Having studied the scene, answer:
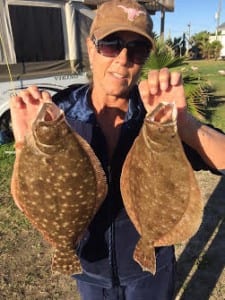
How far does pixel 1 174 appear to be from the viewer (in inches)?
278

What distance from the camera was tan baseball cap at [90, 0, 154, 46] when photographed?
6.03 ft

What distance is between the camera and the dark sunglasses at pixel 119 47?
1.88 m

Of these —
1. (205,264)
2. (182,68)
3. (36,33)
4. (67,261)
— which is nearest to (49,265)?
(205,264)

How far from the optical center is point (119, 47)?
1.88 meters

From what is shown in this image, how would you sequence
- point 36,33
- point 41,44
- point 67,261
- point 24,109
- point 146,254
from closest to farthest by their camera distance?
point 24,109, point 146,254, point 67,261, point 36,33, point 41,44

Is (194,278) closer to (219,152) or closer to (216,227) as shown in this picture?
(216,227)

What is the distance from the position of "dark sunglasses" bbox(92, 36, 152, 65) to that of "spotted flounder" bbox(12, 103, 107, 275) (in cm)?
55

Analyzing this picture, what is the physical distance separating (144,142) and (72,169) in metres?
0.33

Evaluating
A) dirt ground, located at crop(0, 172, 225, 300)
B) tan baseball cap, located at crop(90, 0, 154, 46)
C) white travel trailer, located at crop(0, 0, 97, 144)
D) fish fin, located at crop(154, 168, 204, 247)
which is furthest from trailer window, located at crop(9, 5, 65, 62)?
fish fin, located at crop(154, 168, 204, 247)

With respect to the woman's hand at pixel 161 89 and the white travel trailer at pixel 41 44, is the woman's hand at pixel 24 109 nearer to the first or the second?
the woman's hand at pixel 161 89

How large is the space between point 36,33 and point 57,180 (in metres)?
7.36

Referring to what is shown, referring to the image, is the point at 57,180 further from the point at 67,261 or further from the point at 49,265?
the point at 49,265

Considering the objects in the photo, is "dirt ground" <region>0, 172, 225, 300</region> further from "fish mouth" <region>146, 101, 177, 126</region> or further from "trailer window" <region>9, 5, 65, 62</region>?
"trailer window" <region>9, 5, 65, 62</region>

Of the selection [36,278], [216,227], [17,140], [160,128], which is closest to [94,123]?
[17,140]
